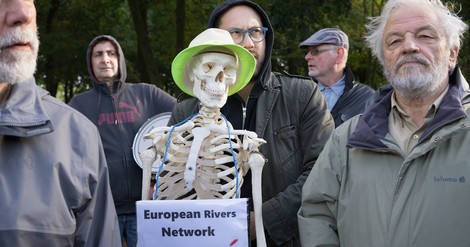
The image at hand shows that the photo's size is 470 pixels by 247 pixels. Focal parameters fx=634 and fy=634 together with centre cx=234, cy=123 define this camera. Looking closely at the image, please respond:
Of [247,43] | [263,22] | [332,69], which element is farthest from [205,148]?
[332,69]

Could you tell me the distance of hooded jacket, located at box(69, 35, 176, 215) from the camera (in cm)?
551

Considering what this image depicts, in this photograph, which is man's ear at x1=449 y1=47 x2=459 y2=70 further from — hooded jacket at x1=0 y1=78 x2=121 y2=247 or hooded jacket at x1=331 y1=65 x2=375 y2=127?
hooded jacket at x1=331 y1=65 x2=375 y2=127

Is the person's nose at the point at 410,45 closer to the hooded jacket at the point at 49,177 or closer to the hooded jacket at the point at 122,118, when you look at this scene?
the hooded jacket at the point at 49,177

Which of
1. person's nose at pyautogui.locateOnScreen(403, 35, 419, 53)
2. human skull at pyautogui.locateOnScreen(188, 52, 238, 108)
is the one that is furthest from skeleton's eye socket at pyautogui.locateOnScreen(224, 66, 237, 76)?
person's nose at pyautogui.locateOnScreen(403, 35, 419, 53)

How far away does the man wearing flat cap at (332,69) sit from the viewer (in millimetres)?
5797

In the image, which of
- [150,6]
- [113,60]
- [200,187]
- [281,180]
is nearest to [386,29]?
[281,180]

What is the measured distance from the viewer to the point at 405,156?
9.55ft

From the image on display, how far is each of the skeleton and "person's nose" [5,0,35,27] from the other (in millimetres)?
1060

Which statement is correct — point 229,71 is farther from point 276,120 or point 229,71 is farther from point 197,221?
point 197,221

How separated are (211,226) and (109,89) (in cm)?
317

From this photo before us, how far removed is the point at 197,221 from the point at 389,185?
2.98 ft

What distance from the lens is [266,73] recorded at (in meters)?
3.58

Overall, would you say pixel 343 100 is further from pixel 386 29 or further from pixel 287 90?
pixel 386 29

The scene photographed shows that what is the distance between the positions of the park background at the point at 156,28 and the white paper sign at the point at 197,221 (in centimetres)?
942
